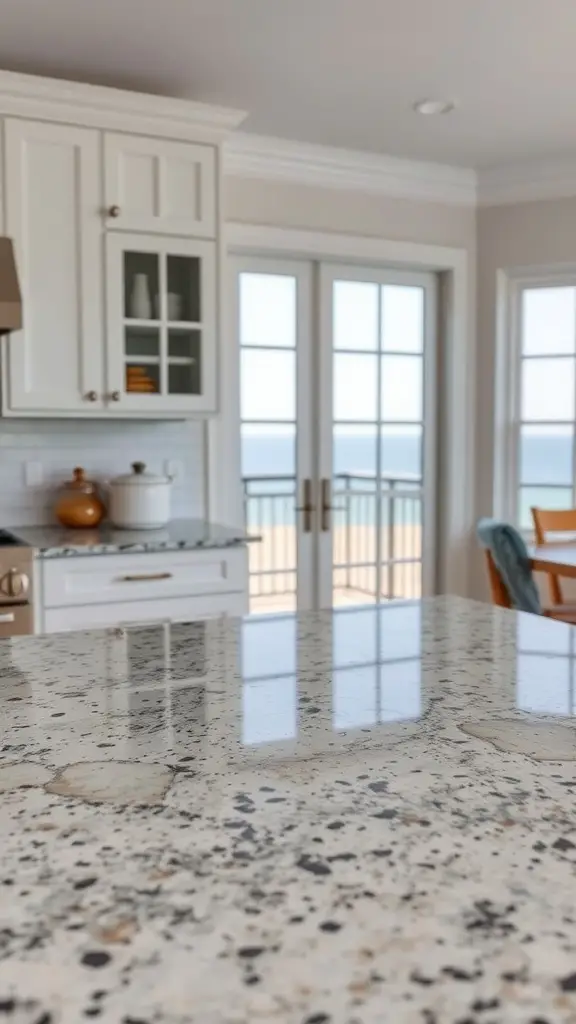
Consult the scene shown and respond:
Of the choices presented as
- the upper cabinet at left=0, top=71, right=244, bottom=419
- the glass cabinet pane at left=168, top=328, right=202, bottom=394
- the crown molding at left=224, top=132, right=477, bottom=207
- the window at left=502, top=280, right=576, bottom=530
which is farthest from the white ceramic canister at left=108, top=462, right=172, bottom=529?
the window at left=502, top=280, right=576, bottom=530

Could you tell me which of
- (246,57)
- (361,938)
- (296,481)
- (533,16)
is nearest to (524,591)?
(296,481)

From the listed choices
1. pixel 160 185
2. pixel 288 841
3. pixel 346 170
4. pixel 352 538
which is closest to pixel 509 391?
pixel 352 538

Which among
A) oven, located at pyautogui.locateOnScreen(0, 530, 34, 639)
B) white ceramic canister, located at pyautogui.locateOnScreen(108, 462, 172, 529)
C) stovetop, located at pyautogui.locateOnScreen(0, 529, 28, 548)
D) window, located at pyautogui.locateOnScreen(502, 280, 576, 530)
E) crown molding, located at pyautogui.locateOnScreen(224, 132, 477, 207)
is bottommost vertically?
oven, located at pyautogui.locateOnScreen(0, 530, 34, 639)

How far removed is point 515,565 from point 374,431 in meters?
1.45

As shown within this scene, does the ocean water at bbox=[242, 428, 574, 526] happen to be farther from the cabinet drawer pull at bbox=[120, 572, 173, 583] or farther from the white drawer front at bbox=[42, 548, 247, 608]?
the cabinet drawer pull at bbox=[120, 572, 173, 583]

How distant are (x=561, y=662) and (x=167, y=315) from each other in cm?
248

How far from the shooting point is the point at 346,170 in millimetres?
4160

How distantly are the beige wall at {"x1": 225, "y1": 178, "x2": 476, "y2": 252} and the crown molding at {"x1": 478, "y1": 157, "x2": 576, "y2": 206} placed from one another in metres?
0.14

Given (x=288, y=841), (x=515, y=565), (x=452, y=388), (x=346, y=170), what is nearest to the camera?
(x=288, y=841)

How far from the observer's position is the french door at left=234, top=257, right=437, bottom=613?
419 cm

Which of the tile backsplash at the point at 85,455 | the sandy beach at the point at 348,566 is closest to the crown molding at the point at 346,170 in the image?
the tile backsplash at the point at 85,455

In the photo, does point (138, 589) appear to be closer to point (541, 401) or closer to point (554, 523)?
point (554, 523)

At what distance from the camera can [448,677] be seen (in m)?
1.22

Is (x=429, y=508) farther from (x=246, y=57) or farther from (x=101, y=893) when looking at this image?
(x=101, y=893)
